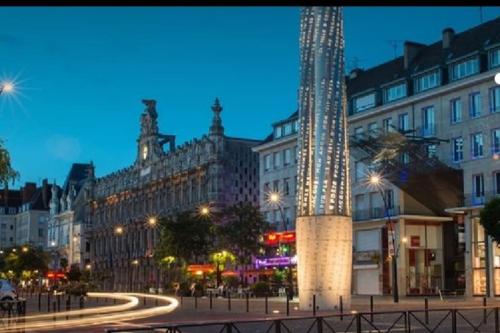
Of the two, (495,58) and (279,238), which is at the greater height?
(495,58)

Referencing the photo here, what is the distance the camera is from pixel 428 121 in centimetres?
6806

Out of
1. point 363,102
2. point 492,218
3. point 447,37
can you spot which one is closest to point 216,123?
point 363,102

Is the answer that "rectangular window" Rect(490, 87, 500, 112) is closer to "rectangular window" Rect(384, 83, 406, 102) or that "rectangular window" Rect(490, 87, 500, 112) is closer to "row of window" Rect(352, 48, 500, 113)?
"row of window" Rect(352, 48, 500, 113)

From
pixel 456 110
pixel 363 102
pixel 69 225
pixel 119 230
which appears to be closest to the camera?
pixel 456 110

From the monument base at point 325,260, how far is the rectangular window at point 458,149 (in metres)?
30.5

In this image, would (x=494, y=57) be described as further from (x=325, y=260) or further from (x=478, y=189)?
(x=325, y=260)

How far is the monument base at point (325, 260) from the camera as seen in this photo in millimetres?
36156

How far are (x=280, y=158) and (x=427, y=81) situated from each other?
2299 cm

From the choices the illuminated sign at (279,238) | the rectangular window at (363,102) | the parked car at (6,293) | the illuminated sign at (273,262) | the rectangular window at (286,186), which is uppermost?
the rectangular window at (363,102)

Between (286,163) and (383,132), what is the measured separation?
20.6 m

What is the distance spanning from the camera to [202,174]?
10250cm

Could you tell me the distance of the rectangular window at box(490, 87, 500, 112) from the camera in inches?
2381

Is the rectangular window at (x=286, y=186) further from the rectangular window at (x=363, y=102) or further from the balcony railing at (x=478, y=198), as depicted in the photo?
A: the balcony railing at (x=478, y=198)

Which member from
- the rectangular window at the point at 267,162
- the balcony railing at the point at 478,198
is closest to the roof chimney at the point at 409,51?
the balcony railing at the point at 478,198
